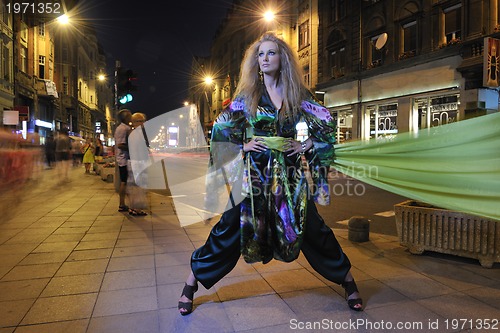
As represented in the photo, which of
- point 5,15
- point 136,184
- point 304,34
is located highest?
point 304,34

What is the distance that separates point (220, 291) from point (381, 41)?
854 inches

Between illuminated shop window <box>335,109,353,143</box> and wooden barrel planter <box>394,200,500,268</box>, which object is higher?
illuminated shop window <box>335,109,353,143</box>

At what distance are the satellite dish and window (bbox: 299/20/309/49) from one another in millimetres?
8677

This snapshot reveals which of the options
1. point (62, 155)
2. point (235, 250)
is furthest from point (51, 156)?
point (235, 250)

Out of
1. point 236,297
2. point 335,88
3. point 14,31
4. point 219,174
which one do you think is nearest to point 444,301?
point 236,297

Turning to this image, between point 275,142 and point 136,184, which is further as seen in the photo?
point 136,184

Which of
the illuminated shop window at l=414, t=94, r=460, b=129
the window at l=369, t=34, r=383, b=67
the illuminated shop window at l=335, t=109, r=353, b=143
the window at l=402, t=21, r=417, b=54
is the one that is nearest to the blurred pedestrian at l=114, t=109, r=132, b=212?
the illuminated shop window at l=414, t=94, r=460, b=129

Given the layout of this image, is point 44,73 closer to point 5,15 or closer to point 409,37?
point 5,15

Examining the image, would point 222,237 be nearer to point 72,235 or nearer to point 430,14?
point 72,235

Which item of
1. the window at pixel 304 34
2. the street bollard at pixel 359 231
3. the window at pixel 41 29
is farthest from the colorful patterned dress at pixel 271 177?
the window at pixel 41 29

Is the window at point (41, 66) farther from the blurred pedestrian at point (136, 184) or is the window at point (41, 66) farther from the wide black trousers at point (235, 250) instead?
the wide black trousers at point (235, 250)

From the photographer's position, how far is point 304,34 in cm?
3050

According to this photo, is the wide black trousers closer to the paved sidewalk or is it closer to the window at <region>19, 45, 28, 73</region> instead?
the paved sidewalk

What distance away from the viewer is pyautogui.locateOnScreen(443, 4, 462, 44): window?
1755cm
